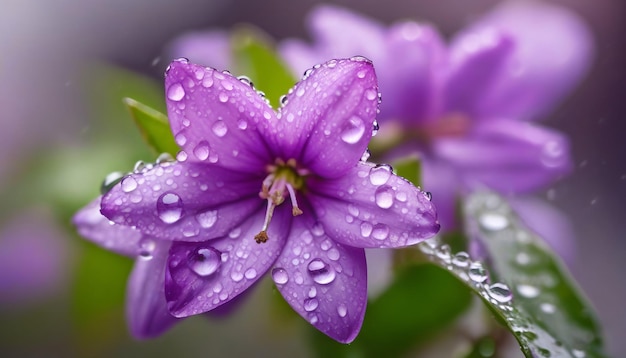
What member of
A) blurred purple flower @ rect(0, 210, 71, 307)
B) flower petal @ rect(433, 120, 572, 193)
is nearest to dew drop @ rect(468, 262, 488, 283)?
flower petal @ rect(433, 120, 572, 193)

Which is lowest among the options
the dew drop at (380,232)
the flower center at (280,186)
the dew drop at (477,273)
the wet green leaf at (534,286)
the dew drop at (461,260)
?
the wet green leaf at (534,286)

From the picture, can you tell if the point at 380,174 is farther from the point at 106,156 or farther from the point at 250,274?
the point at 106,156

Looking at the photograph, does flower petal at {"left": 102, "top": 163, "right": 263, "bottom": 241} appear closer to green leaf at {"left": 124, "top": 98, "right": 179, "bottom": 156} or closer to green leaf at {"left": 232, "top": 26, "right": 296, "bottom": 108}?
green leaf at {"left": 124, "top": 98, "right": 179, "bottom": 156}

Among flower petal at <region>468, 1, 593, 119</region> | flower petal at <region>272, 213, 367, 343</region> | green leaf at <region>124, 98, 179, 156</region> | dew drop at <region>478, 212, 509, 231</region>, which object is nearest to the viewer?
flower petal at <region>272, 213, 367, 343</region>

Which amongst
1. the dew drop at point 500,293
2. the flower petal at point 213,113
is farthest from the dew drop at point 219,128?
the dew drop at point 500,293

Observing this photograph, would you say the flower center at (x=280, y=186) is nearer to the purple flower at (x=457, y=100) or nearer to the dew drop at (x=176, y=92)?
the dew drop at (x=176, y=92)

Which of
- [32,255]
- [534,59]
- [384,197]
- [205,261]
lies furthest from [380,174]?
[32,255]
